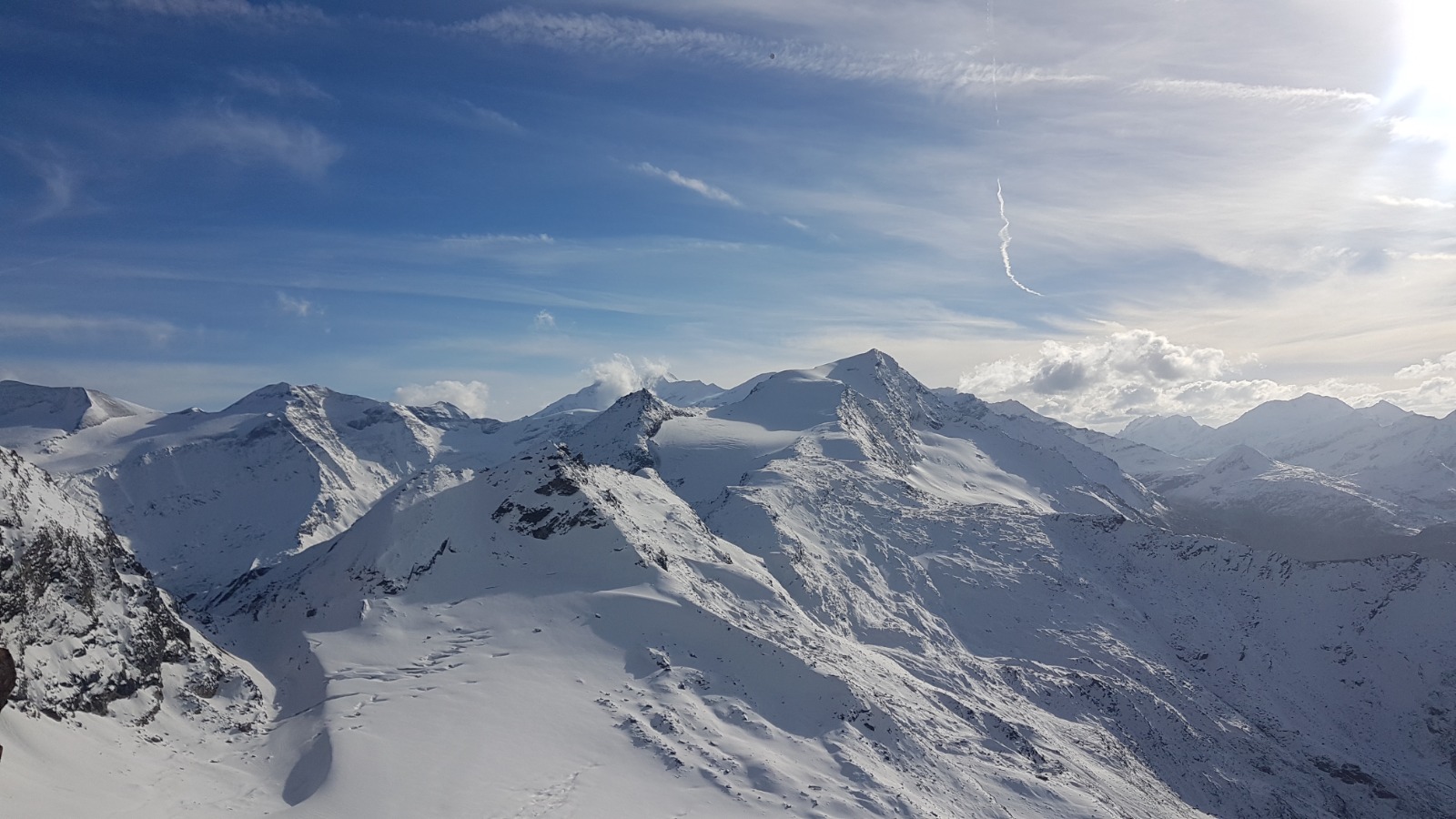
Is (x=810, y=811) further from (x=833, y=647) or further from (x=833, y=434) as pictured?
(x=833, y=434)

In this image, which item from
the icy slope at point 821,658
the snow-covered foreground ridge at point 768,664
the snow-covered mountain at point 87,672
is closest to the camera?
the snow-covered mountain at point 87,672

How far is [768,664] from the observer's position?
2185 inches

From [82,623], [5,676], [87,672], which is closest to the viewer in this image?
[5,676]

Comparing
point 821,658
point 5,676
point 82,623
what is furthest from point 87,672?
point 821,658

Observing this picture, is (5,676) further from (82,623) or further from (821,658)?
(821,658)

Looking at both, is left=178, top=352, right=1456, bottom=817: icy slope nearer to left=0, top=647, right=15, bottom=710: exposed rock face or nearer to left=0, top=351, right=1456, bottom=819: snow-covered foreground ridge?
left=0, top=351, right=1456, bottom=819: snow-covered foreground ridge

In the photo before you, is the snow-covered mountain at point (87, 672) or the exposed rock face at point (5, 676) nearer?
the exposed rock face at point (5, 676)

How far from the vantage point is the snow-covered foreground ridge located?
38.1 meters

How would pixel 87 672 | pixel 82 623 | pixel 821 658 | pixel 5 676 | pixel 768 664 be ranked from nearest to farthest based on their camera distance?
pixel 5 676 < pixel 87 672 < pixel 82 623 < pixel 768 664 < pixel 821 658

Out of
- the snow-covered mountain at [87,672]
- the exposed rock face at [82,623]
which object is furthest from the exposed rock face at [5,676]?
the snow-covered mountain at [87,672]

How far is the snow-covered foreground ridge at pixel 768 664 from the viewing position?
38.1m

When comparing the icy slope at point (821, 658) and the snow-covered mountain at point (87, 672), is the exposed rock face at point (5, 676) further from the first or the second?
the icy slope at point (821, 658)

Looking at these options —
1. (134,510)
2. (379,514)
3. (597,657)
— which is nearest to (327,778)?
(597,657)

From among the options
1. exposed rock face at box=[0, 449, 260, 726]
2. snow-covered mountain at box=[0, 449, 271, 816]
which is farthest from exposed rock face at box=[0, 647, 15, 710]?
snow-covered mountain at box=[0, 449, 271, 816]
